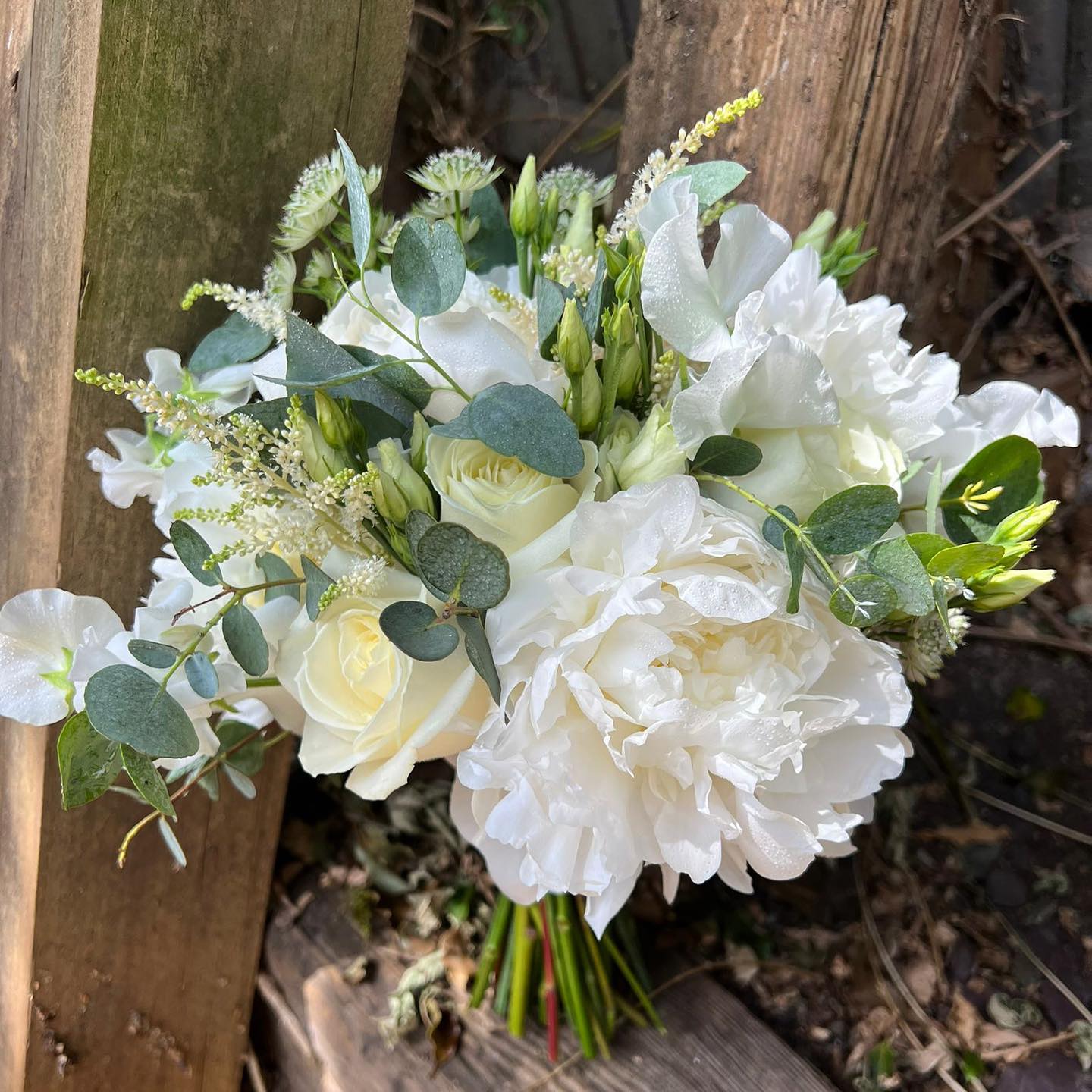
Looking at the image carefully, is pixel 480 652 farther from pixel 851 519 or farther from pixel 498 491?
pixel 851 519

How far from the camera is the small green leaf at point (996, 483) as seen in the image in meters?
0.57

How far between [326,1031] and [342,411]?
0.92m

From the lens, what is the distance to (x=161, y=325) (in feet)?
2.52

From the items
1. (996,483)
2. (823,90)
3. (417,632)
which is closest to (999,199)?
(823,90)

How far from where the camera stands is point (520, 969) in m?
1.00

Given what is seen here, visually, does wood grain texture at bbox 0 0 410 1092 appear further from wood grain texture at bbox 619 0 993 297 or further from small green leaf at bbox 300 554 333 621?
small green leaf at bbox 300 554 333 621

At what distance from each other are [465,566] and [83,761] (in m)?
0.29

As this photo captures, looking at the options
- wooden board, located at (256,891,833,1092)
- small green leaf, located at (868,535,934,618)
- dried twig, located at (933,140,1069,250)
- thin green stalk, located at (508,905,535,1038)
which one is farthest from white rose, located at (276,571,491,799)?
dried twig, located at (933,140,1069,250)

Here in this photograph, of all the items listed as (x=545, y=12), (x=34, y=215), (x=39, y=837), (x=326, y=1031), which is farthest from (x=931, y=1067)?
(x=545, y=12)

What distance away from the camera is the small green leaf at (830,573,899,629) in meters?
0.47

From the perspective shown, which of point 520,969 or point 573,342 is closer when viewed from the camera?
point 573,342

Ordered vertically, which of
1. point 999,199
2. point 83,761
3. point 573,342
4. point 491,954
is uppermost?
point 999,199

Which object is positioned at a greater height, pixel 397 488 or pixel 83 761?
pixel 397 488

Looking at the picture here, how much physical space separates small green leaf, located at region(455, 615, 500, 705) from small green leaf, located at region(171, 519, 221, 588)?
0.17 meters
